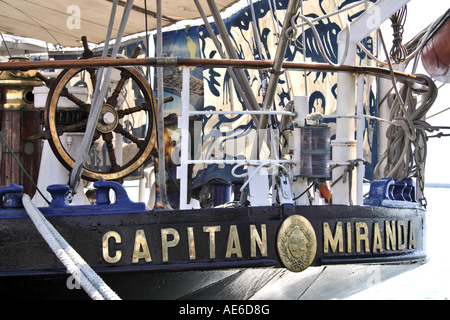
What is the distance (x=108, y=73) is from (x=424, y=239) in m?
2.91

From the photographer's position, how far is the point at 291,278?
4.52 m

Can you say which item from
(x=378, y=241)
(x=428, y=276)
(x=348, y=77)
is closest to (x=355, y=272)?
(x=378, y=241)

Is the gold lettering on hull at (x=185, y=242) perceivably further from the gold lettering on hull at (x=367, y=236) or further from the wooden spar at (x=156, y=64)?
the wooden spar at (x=156, y=64)

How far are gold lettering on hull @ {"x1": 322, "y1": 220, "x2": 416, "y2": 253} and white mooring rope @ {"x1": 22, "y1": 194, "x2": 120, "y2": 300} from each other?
1680 millimetres

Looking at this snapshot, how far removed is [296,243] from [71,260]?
1.52 m

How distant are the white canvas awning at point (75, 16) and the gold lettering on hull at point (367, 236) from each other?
14.9ft

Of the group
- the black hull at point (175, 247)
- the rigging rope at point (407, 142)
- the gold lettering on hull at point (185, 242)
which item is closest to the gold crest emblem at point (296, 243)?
the black hull at point (175, 247)

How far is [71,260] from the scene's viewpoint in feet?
10.8

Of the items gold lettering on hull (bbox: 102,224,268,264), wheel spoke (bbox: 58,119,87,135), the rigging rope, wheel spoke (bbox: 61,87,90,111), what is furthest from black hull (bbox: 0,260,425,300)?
wheel spoke (bbox: 61,87,90,111)

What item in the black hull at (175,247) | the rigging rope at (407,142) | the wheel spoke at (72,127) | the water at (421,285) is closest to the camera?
the black hull at (175,247)

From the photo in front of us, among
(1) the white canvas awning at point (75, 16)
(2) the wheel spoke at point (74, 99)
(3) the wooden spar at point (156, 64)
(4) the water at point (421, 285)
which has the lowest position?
(4) the water at point (421, 285)

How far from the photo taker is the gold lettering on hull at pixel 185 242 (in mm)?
3779

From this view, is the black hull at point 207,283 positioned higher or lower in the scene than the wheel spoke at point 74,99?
lower
